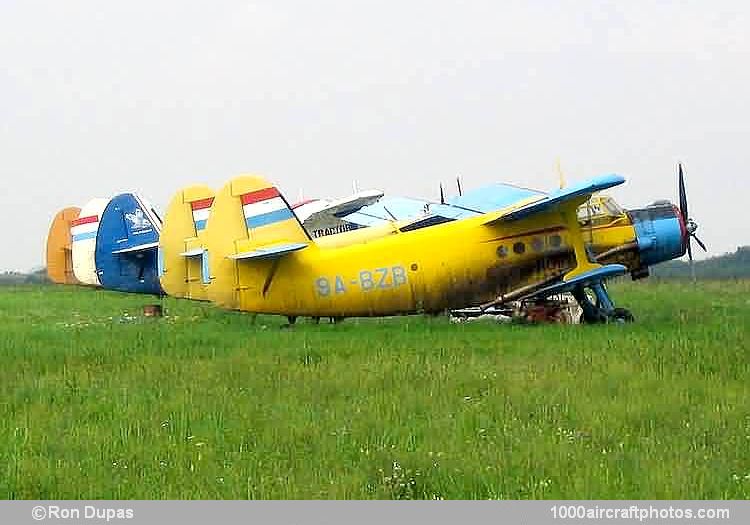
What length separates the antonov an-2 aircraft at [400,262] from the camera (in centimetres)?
1466

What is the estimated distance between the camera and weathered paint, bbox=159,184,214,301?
16297mm

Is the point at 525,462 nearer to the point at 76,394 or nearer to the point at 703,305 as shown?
the point at 76,394

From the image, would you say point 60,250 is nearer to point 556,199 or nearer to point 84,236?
point 84,236

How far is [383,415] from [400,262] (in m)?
7.55

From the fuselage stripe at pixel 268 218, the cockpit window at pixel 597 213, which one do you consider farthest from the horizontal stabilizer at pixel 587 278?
the fuselage stripe at pixel 268 218

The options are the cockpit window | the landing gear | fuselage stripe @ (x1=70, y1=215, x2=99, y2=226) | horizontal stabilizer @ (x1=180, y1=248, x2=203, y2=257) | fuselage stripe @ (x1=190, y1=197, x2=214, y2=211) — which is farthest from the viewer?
fuselage stripe @ (x1=70, y1=215, x2=99, y2=226)

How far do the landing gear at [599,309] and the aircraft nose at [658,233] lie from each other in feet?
3.61

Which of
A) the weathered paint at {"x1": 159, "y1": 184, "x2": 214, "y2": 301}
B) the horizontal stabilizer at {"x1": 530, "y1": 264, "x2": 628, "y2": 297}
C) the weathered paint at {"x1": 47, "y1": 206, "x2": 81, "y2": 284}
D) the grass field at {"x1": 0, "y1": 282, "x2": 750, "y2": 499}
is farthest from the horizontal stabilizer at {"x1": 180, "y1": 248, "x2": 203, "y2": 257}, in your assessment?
the weathered paint at {"x1": 47, "y1": 206, "x2": 81, "y2": 284}

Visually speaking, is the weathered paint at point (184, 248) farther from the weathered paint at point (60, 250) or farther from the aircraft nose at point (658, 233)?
the weathered paint at point (60, 250)

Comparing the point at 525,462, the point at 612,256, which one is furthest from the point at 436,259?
the point at 525,462

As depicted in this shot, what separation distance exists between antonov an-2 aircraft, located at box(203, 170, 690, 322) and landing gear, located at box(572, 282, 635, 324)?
0.02 meters

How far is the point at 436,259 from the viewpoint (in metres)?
14.8

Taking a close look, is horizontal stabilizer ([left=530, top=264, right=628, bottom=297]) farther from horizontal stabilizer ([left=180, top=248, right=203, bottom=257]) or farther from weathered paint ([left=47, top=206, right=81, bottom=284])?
weathered paint ([left=47, top=206, right=81, bottom=284])

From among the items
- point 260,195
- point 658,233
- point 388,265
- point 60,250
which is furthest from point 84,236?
point 658,233
